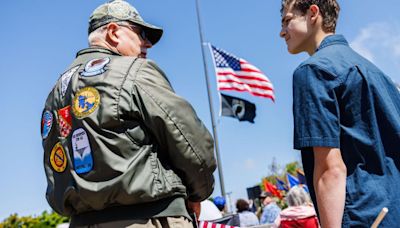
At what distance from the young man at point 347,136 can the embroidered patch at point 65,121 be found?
1196 millimetres

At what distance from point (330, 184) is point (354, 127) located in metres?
0.30

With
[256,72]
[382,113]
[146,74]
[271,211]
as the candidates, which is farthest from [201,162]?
[256,72]

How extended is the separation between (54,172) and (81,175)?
0.28 meters

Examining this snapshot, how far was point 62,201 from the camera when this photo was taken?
244 centimetres

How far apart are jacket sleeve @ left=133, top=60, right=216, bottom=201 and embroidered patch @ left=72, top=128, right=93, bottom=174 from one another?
0.32 m

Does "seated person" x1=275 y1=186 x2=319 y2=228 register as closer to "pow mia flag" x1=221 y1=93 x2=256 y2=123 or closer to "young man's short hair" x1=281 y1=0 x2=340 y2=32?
"young man's short hair" x1=281 y1=0 x2=340 y2=32

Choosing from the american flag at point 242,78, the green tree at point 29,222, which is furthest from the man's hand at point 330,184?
the green tree at point 29,222

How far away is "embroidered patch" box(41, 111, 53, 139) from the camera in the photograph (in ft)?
8.80

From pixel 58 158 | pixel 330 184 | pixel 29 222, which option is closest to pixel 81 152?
pixel 58 158

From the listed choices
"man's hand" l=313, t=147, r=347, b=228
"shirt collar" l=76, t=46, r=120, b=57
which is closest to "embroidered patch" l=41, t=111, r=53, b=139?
"shirt collar" l=76, t=46, r=120, b=57

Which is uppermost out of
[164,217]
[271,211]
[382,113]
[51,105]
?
[51,105]

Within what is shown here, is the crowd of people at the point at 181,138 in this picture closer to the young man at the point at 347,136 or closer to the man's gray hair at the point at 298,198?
the young man at the point at 347,136

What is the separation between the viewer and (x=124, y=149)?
A: 233cm

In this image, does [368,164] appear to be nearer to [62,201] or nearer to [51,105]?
[62,201]
